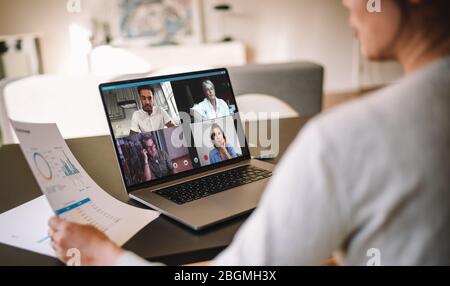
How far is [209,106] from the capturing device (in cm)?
112

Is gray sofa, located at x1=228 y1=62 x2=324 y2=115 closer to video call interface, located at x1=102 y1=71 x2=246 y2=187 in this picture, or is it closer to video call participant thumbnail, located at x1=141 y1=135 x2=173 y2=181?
video call interface, located at x1=102 y1=71 x2=246 y2=187

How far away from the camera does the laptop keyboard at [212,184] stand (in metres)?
0.93

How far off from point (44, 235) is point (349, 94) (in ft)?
17.0

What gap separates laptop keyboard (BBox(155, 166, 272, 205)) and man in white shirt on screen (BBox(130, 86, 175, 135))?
0.49ft

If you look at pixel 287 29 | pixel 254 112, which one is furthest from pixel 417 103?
pixel 287 29

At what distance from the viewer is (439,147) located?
49 centimetres

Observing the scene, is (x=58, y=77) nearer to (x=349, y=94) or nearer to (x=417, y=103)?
(x=417, y=103)

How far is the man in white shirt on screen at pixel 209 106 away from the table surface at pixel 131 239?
0.62 feet

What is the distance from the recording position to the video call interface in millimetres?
986

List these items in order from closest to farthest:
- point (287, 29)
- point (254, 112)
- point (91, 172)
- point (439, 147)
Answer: point (439, 147), point (91, 172), point (254, 112), point (287, 29)

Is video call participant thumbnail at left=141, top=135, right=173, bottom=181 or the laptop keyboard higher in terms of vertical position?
video call participant thumbnail at left=141, top=135, right=173, bottom=181

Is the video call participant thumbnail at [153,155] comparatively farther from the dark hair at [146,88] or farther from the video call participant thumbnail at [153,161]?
the dark hair at [146,88]

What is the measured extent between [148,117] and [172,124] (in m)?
0.06

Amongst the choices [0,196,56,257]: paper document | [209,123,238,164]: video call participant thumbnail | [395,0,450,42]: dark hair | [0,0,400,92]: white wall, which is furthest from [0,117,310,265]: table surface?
[0,0,400,92]: white wall
